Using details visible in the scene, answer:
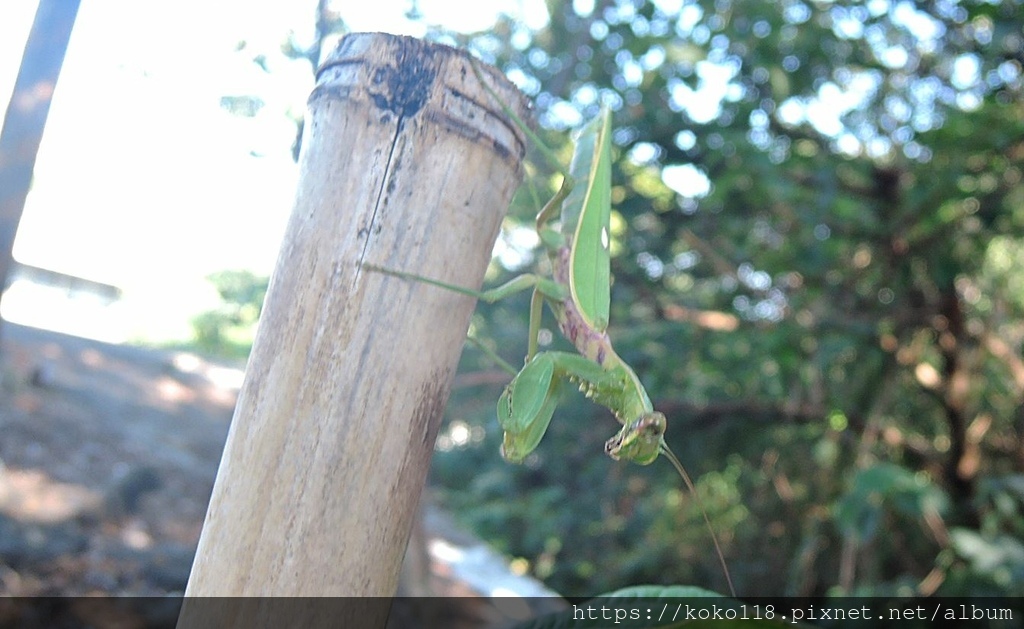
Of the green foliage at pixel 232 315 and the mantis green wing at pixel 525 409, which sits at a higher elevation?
the mantis green wing at pixel 525 409

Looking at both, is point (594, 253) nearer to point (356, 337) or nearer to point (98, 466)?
point (356, 337)

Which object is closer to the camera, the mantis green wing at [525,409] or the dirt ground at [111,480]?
the mantis green wing at [525,409]

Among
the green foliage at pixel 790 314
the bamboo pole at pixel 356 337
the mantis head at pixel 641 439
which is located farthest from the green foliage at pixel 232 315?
the green foliage at pixel 790 314

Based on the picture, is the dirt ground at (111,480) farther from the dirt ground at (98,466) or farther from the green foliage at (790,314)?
the green foliage at (790,314)

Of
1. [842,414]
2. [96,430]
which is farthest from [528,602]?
[96,430]

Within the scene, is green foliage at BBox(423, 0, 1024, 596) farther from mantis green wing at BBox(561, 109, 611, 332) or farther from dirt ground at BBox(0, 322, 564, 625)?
mantis green wing at BBox(561, 109, 611, 332)

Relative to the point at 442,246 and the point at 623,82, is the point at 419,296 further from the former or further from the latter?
the point at 623,82

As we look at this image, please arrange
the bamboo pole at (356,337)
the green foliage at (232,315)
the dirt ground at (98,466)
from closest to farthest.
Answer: the bamboo pole at (356,337), the dirt ground at (98,466), the green foliage at (232,315)
